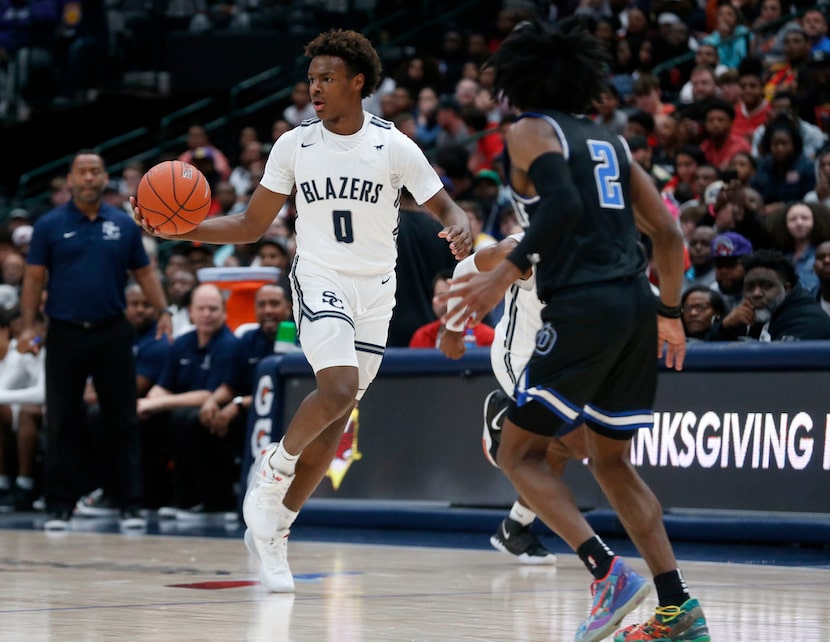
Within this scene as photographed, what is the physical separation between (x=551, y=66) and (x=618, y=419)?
1.20 metres

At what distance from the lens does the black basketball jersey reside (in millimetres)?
4922

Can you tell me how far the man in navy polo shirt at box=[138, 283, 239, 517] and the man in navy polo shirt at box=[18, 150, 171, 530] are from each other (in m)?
0.63

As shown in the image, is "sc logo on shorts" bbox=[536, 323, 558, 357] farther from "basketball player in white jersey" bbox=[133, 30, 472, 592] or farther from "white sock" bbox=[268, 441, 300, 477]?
"white sock" bbox=[268, 441, 300, 477]

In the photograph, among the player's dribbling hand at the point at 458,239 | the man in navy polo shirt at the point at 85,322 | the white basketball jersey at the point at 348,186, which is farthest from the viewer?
the man in navy polo shirt at the point at 85,322

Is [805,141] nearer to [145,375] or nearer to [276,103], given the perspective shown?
[145,375]

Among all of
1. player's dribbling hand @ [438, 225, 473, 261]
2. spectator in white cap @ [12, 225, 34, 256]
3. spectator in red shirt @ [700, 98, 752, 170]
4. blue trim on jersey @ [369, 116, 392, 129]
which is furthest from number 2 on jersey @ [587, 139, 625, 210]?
spectator in white cap @ [12, 225, 34, 256]

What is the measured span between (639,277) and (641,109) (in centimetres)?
1007

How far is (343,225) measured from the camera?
6.82 m

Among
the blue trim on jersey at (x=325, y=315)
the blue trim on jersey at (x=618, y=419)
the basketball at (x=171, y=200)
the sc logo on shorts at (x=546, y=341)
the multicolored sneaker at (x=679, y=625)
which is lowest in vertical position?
the multicolored sneaker at (x=679, y=625)

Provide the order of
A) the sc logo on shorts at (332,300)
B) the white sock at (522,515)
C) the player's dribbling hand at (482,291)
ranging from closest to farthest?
the player's dribbling hand at (482,291) < the sc logo on shorts at (332,300) < the white sock at (522,515)

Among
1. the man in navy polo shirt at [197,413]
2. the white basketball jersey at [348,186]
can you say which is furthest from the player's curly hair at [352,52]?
the man in navy polo shirt at [197,413]

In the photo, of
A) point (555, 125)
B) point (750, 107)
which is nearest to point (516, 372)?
point (555, 125)

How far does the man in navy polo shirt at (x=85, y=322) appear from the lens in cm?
1056

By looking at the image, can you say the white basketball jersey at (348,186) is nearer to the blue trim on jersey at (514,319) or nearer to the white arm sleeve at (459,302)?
the white arm sleeve at (459,302)
